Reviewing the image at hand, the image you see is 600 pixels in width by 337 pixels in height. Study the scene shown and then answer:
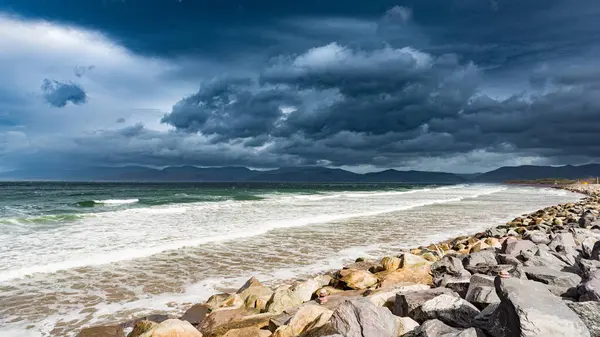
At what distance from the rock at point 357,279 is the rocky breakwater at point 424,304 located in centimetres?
2

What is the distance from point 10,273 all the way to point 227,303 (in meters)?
6.63

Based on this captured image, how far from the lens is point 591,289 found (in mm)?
4414

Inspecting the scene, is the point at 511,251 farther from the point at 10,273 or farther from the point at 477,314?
the point at 10,273

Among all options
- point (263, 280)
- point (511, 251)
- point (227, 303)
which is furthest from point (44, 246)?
point (511, 251)

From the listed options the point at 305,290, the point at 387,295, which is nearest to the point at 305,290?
the point at 305,290

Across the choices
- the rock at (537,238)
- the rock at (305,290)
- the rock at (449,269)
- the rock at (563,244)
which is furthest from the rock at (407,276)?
the rock at (537,238)

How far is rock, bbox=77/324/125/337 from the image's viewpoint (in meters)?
5.91

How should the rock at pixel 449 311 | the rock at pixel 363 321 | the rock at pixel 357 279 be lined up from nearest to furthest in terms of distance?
the rock at pixel 363 321 → the rock at pixel 449 311 → the rock at pixel 357 279

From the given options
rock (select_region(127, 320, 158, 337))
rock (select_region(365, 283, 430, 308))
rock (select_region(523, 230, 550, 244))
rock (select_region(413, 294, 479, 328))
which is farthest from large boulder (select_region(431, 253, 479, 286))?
rock (select_region(127, 320, 158, 337))

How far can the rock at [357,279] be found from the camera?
7.17 metres

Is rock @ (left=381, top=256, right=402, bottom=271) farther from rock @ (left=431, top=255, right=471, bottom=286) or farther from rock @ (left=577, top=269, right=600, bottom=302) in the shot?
rock @ (left=577, top=269, right=600, bottom=302)

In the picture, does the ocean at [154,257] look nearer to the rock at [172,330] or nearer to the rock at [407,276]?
the rock at [172,330]

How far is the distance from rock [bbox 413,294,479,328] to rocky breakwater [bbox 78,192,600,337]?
1cm

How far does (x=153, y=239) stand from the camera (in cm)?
1499
